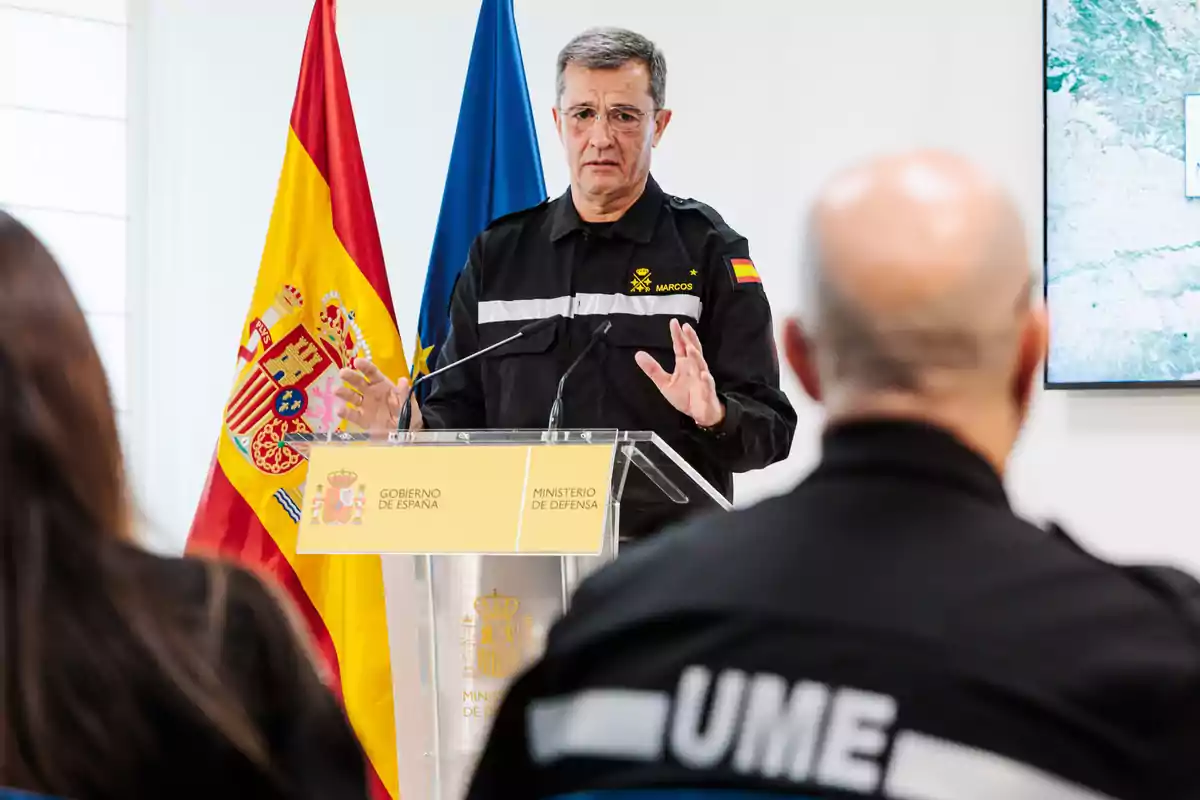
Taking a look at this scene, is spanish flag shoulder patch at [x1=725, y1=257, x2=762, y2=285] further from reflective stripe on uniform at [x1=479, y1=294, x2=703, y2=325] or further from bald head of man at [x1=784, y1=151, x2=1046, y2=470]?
bald head of man at [x1=784, y1=151, x2=1046, y2=470]

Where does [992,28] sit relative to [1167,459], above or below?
above

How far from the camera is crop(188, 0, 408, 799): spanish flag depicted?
347cm

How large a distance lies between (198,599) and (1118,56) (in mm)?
3139

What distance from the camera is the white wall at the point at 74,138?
4.26 m

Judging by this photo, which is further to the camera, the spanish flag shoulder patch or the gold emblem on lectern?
the spanish flag shoulder patch

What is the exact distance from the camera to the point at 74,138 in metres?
4.34

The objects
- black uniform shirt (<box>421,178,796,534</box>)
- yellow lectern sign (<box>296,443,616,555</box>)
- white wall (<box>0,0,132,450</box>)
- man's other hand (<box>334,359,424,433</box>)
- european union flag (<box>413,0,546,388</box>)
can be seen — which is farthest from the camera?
white wall (<box>0,0,132,450</box>)

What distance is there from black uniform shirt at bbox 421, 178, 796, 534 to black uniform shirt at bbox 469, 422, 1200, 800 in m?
1.68

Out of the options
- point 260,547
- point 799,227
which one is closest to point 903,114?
point 260,547

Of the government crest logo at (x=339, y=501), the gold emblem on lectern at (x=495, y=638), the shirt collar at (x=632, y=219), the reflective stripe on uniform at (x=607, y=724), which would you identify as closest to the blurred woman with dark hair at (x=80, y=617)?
the reflective stripe on uniform at (x=607, y=724)

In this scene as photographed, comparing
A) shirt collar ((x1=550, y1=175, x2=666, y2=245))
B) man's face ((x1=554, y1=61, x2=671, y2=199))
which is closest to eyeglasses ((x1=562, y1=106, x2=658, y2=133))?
man's face ((x1=554, y1=61, x2=671, y2=199))

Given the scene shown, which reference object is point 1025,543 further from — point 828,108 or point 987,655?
point 828,108

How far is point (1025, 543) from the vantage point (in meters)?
0.95

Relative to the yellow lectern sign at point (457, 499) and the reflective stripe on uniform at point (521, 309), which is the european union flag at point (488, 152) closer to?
the reflective stripe on uniform at point (521, 309)
